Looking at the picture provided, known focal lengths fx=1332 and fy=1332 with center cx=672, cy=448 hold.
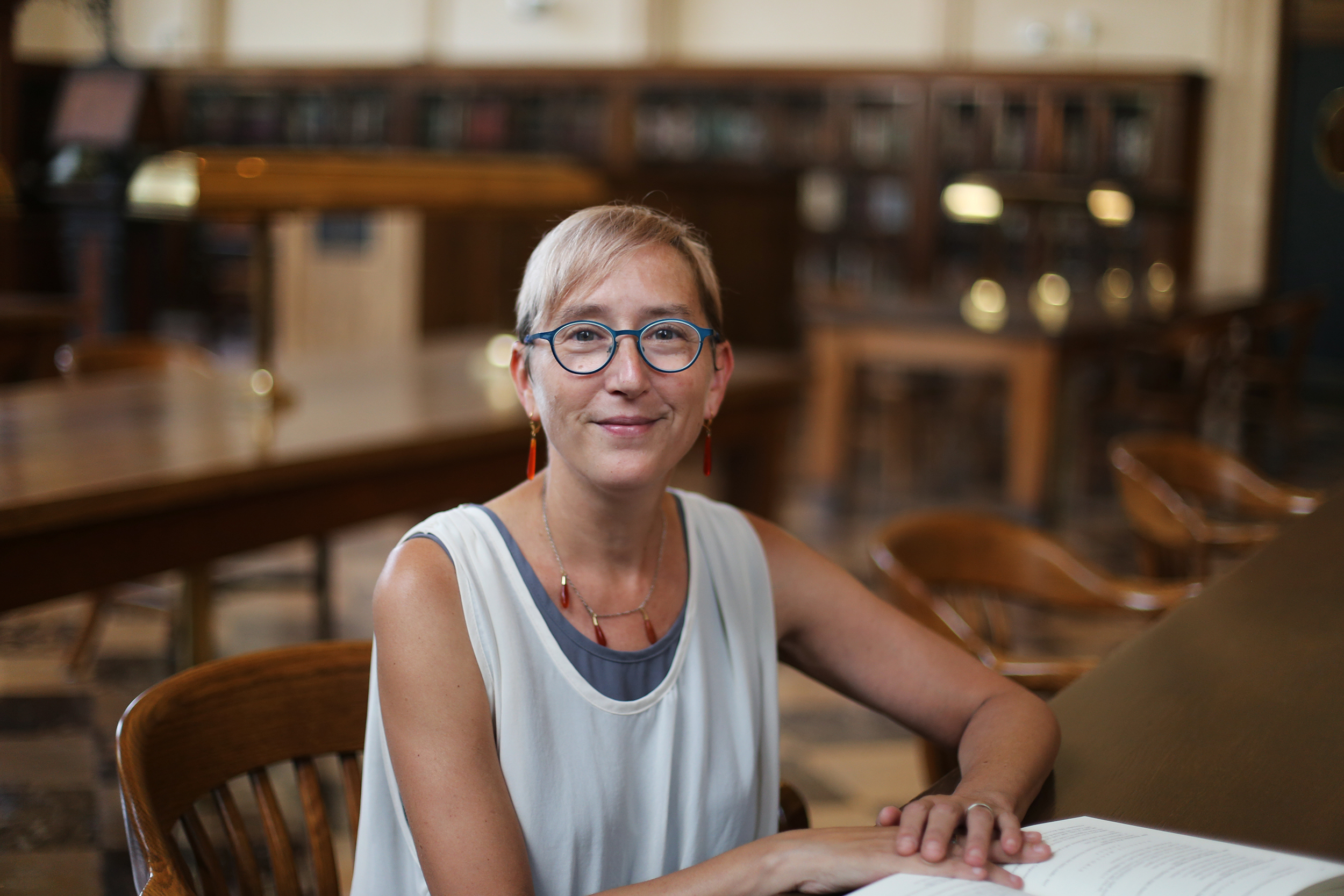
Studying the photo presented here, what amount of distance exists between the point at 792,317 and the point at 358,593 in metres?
3.75

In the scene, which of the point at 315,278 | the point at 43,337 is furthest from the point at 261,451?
the point at 315,278

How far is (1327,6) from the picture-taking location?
33.7ft

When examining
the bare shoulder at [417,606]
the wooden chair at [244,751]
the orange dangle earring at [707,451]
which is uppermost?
the orange dangle earring at [707,451]

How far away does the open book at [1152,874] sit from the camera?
983 millimetres

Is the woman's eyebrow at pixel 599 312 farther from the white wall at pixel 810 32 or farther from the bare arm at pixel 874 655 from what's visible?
the white wall at pixel 810 32

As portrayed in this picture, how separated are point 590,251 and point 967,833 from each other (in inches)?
25.7

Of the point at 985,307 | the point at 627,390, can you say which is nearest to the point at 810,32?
the point at 985,307

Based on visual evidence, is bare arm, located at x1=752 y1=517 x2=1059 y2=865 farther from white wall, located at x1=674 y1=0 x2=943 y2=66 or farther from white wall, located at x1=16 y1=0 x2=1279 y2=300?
white wall, located at x1=674 y1=0 x2=943 y2=66

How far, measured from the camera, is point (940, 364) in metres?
6.45

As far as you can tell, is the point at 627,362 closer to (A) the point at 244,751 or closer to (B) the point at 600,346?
(B) the point at 600,346

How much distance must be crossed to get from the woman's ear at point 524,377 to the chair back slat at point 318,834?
467 mm

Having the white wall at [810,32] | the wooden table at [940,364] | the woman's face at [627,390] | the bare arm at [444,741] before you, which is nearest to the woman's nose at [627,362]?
the woman's face at [627,390]

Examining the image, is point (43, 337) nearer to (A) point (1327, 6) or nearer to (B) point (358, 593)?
(B) point (358, 593)

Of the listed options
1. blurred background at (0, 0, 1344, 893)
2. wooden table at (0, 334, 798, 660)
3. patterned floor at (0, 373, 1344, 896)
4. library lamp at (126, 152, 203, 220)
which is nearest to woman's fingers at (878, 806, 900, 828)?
blurred background at (0, 0, 1344, 893)
